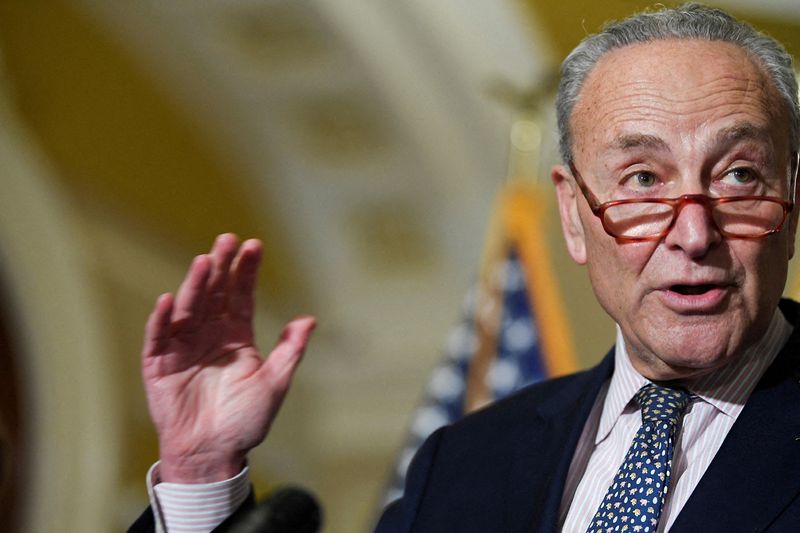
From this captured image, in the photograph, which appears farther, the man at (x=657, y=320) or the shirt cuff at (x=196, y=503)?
the shirt cuff at (x=196, y=503)

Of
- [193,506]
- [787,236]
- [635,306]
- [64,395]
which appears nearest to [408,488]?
[193,506]

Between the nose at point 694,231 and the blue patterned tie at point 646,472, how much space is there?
248 mm

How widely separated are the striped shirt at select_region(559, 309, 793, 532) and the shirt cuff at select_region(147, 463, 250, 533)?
0.50 metres

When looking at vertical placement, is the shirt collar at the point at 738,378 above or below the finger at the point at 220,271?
below

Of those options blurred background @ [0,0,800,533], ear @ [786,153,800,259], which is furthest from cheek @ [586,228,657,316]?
blurred background @ [0,0,800,533]

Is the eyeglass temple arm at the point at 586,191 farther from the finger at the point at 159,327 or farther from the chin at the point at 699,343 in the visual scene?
the finger at the point at 159,327

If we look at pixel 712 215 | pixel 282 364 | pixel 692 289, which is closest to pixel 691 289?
pixel 692 289

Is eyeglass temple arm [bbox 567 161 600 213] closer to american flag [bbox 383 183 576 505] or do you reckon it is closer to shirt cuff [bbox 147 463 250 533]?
shirt cuff [bbox 147 463 250 533]

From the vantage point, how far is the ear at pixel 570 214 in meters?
1.83

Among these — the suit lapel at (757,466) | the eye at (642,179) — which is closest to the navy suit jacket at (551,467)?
the suit lapel at (757,466)

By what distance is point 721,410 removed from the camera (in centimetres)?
162

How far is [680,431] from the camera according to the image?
5.33ft

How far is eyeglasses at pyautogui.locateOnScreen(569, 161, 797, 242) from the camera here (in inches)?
60.5

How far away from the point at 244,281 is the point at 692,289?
2.23ft
